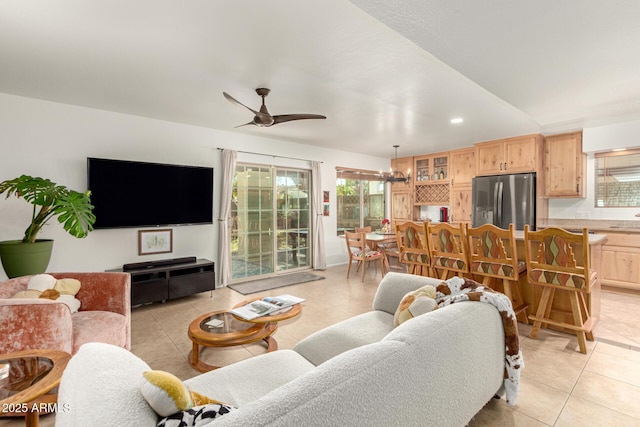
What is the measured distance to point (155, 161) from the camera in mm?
4230

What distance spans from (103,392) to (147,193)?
3.73m

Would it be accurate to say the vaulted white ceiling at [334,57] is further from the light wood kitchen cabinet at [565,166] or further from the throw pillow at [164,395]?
the throw pillow at [164,395]

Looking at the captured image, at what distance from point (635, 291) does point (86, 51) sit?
705 cm

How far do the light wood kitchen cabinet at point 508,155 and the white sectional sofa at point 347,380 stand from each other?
4.27 metres

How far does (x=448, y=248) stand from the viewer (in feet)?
11.0

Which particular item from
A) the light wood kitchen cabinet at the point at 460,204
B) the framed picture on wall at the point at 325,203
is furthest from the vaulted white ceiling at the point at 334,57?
the framed picture on wall at the point at 325,203

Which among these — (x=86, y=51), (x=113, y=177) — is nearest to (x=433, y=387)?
(x=86, y=51)

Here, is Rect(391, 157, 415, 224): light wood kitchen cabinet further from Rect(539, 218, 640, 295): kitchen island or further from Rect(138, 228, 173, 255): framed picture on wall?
Rect(138, 228, 173, 255): framed picture on wall

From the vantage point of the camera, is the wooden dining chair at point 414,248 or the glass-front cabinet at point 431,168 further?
the glass-front cabinet at point 431,168

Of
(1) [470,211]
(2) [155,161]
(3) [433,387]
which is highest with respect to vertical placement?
(2) [155,161]

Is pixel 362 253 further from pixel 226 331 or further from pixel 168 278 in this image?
pixel 226 331

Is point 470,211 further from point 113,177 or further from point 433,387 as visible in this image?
point 113,177

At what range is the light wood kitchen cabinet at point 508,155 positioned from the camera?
4.93 m

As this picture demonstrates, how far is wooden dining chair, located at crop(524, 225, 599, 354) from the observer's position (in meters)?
2.54
